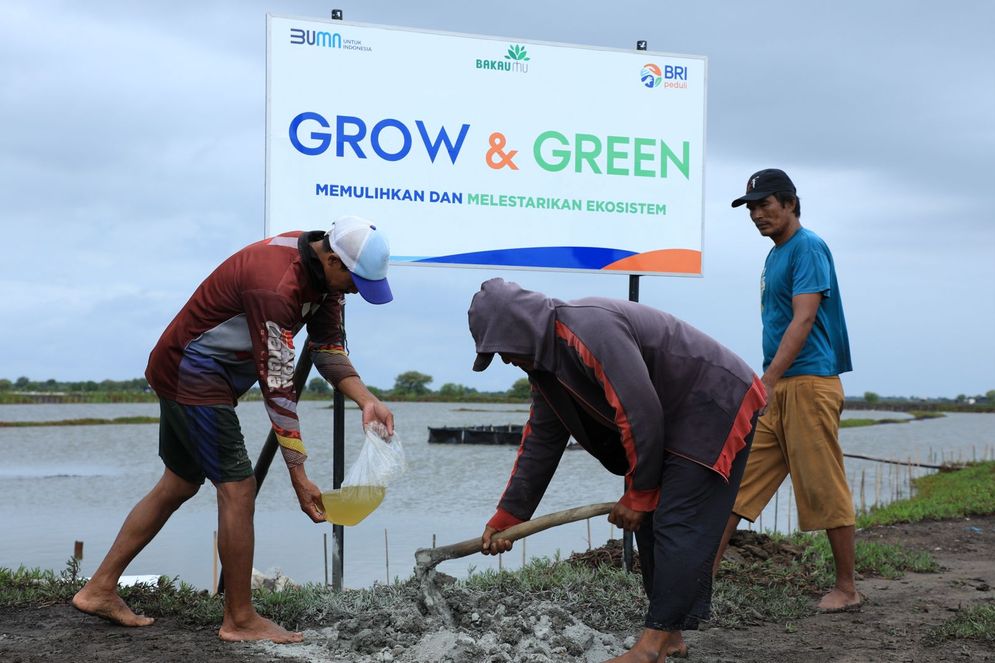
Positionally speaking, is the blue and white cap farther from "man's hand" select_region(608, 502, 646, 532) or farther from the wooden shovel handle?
"man's hand" select_region(608, 502, 646, 532)

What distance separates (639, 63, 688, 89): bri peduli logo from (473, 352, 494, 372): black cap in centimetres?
328

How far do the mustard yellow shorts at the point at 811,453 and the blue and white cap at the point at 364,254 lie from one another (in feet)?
6.71

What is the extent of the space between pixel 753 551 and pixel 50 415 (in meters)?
48.0

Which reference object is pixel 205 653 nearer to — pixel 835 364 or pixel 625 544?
pixel 625 544

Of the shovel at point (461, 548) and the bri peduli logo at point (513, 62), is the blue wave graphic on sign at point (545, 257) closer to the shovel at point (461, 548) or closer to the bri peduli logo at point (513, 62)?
the bri peduli logo at point (513, 62)

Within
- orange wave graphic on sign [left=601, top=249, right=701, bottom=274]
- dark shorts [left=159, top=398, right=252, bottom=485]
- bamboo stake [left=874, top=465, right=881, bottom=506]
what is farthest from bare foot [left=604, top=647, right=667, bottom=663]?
bamboo stake [left=874, top=465, right=881, bottom=506]

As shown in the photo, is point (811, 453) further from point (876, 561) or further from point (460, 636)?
point (460, 636)

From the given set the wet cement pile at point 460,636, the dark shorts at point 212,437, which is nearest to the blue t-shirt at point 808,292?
the wet cement pile at point 460,636

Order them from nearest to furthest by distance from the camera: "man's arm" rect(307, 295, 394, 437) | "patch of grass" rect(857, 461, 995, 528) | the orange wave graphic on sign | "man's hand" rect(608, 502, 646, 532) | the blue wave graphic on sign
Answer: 1. "man's hand" rect(608, 502, 646, 532)
2. "man's arm" rect(307, 295, 394, 437)
3. the blue wave graphic on sign
4. the orange wave graphic on sign
5. "patch of grass" rect(857, 461, 995, 528)

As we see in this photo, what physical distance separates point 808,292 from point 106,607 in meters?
3.52

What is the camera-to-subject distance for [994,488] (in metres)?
10.6

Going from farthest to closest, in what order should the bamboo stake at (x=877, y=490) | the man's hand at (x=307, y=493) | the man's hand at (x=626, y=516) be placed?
the bamboo stake at (x=877, y=490)
the man's hand at (x=307, y=493)
the man's hand at (x=626, y=516)

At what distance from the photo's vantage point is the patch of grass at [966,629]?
4062mm

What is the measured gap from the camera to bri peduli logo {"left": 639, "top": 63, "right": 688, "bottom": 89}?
572cm
